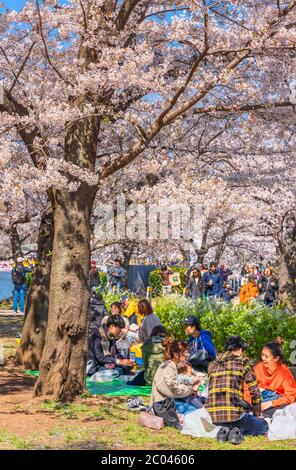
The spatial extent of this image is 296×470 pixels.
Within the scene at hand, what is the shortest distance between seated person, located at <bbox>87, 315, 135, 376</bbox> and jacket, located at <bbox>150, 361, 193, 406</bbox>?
3.23 metres

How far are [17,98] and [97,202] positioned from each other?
346 cm

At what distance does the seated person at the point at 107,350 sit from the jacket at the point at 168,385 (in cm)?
323

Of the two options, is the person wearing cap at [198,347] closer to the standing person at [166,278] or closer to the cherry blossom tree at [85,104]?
the cherry blossom tree at [85,104]

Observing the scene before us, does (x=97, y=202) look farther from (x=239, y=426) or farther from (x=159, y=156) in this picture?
(x=239, y=426)

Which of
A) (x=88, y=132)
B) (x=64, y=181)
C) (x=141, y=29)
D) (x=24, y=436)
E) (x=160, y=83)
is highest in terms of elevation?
(x=141, y=29)

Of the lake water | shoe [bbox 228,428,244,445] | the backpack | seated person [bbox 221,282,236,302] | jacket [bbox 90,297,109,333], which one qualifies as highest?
the lake water

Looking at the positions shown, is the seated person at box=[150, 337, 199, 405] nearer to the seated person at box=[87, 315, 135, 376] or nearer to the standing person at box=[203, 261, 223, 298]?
the seated person at box=[87, 315, 135, 376]

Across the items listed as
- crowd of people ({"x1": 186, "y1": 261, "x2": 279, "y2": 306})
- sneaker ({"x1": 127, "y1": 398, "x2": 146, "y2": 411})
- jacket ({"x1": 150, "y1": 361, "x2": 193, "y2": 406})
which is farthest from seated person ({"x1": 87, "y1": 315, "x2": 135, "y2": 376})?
crowd of people ({"x1": 186, "y1": 261, "x2": 279, "y2": 306})


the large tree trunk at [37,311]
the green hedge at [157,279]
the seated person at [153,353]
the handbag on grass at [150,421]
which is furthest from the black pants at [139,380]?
the green hedge at [157,279]

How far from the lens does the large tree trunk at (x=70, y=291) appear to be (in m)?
9.05

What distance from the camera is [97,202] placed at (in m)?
14.4

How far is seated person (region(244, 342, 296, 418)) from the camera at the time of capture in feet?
25.2

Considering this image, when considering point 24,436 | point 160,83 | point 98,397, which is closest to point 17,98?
point 160,83

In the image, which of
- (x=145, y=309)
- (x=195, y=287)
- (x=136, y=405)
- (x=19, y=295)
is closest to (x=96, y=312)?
(x=145, y=309)
